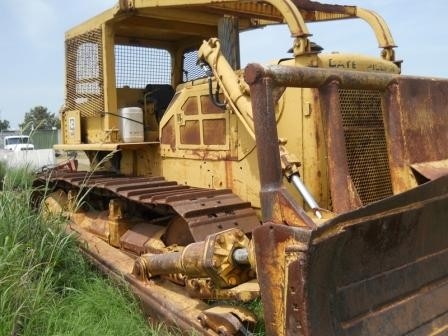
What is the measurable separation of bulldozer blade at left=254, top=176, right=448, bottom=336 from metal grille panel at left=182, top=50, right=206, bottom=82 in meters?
3.89

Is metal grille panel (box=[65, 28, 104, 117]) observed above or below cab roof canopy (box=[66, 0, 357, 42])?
below

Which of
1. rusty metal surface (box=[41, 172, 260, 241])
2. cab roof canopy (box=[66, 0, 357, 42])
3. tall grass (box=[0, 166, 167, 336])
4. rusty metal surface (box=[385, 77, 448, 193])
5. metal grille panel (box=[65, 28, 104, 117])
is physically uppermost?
cab roof canopy (box=[66, 0, 357, 42])

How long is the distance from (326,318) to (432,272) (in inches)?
34.4

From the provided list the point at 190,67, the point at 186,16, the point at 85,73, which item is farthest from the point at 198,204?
the point at 190,67

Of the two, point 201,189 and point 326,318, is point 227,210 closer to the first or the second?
point 201,189

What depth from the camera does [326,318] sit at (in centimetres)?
223

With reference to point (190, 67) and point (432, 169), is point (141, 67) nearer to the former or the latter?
point (190, 67)

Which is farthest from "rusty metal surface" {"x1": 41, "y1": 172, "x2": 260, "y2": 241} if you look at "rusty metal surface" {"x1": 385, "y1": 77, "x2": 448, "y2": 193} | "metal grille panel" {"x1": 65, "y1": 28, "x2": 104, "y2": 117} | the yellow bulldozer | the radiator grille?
"metal grille panel" {"x1": 65, "y1": 28, "x2": 104, "y2": 117}

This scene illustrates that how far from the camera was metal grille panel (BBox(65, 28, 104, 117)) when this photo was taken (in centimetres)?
538

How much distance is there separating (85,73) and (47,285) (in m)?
2.76

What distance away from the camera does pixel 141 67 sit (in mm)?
6113

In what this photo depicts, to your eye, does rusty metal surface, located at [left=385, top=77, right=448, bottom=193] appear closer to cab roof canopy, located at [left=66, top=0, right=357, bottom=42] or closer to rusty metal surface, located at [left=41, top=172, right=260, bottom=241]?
rusty metal surface, located at [left=41, top=172, right=260, bottom=241]

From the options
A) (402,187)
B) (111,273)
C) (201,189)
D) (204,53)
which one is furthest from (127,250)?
(402,187)

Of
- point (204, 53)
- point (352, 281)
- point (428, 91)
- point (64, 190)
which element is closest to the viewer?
point (352, 281)
